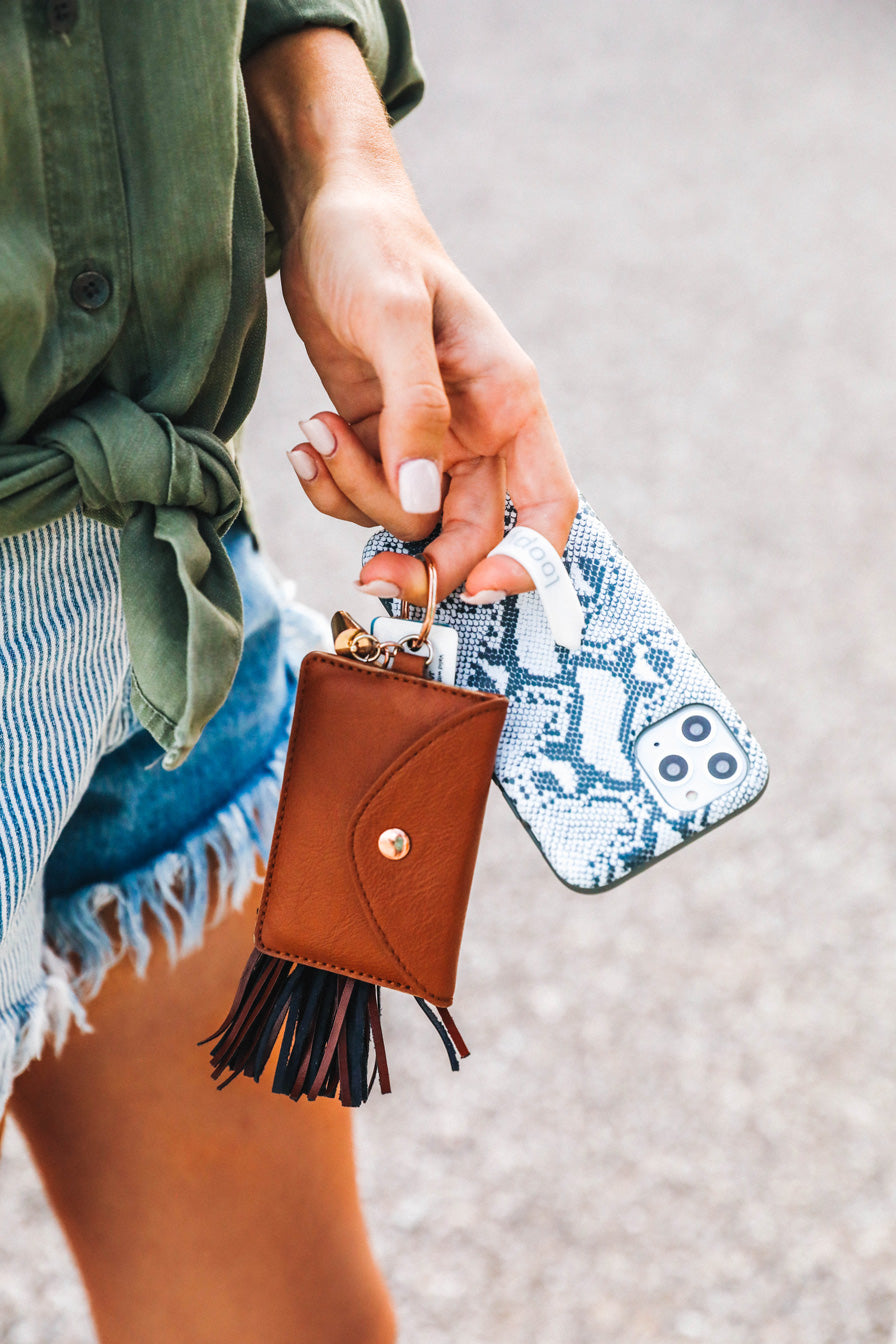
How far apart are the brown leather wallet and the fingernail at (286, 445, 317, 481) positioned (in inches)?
3.7

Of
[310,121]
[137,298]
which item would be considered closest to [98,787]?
[137,298]

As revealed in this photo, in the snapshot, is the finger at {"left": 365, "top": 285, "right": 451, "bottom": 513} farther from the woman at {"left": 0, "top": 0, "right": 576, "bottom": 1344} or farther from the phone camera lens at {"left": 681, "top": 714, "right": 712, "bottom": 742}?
the phone camera lens at {"left": 681, "top": 714, "right": 712, "bottom": 742}

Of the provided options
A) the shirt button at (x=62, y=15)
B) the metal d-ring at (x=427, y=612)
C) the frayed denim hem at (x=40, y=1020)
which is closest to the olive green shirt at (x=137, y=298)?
the shirt button at (x=62, y=15)

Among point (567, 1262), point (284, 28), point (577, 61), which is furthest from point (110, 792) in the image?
point (577, 61)

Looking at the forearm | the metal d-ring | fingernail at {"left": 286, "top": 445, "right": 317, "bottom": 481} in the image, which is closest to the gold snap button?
the metal d-ring

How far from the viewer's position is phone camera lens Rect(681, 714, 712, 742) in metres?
0.65

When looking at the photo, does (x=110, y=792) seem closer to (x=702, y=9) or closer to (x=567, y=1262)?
(x=567, y=1262)

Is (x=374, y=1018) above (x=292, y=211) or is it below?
below

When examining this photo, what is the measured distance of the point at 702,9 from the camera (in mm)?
4273

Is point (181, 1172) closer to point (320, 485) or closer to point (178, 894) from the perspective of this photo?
point (178, 894)

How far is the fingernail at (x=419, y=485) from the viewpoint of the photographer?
1.97 ft

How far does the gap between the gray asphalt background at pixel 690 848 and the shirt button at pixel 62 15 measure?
4.26 ft

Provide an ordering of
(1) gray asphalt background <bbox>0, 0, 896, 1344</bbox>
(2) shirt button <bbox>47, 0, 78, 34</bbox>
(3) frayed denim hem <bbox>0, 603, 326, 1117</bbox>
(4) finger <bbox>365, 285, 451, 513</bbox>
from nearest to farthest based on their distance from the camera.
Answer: (2) shirt button <bbox>47, 0, 78, 34</bbox>
(4) finger <bbox>365, 285, 451, 513</bbox>
(3) frayed denim hem <bbox>0, 603, 326, 1117</bbox>
(1) gray asphalt background <bbox>0, 0, 896, 1344</bbox>

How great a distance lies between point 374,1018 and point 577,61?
3.96 metres
